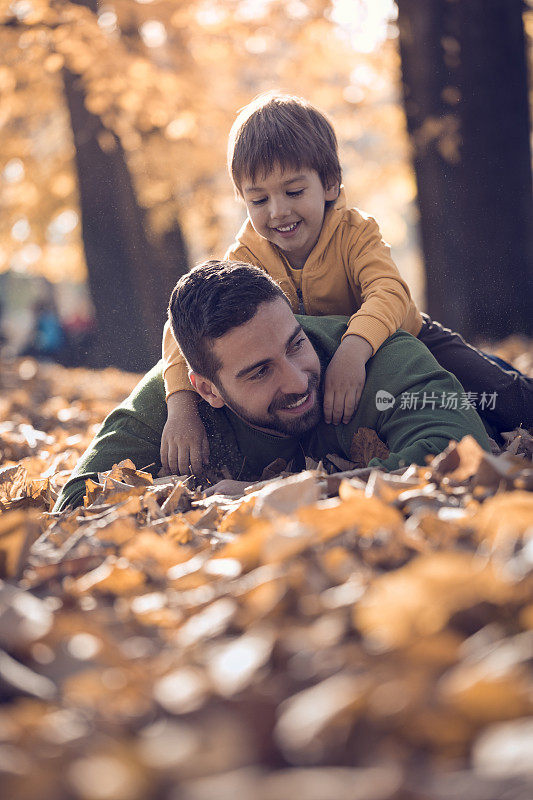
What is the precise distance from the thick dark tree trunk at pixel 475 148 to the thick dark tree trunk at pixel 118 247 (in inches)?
157

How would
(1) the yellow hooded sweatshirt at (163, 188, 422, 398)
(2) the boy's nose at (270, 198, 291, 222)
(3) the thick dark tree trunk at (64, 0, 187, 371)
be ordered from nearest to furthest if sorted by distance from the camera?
(1) the yellow hooded sweatshirt at (163, 188, 422, 398) < (2) the boy's nose at (270, 198, 291, 222) < (3) the thick dark tree trunk at (64, 0, 187, 371)

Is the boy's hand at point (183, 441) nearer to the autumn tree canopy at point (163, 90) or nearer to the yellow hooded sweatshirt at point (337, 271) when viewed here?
the yellow hooded sweatshirt at point (337, 271)

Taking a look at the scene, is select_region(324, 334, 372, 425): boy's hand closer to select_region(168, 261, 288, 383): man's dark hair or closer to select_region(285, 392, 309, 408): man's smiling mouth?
select_region(285, 392, 309, 408): man's smiling mouth

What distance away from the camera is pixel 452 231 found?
A: 23.1ft

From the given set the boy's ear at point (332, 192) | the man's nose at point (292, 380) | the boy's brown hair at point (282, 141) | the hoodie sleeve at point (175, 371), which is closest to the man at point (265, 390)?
the man's nose at point (292, 380)

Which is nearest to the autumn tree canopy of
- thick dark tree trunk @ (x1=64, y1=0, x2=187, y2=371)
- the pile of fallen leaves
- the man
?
thick dark tree trunk @ (x1=64, y1=0, x2=187, y2=371)

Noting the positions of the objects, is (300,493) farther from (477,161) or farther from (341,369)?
(477,161)

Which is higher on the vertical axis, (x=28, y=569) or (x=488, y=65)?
(x=488, y=65)

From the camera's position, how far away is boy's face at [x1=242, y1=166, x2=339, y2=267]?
346 centimetres

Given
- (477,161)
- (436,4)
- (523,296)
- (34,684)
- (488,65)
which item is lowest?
(523,296)

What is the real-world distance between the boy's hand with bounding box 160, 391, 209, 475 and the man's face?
21 centimetres

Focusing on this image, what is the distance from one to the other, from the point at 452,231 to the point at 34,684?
6533mm

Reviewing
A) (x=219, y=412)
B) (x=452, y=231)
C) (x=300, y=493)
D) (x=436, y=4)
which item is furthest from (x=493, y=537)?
(x=436, y=4)

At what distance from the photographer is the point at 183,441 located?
9.53ft
